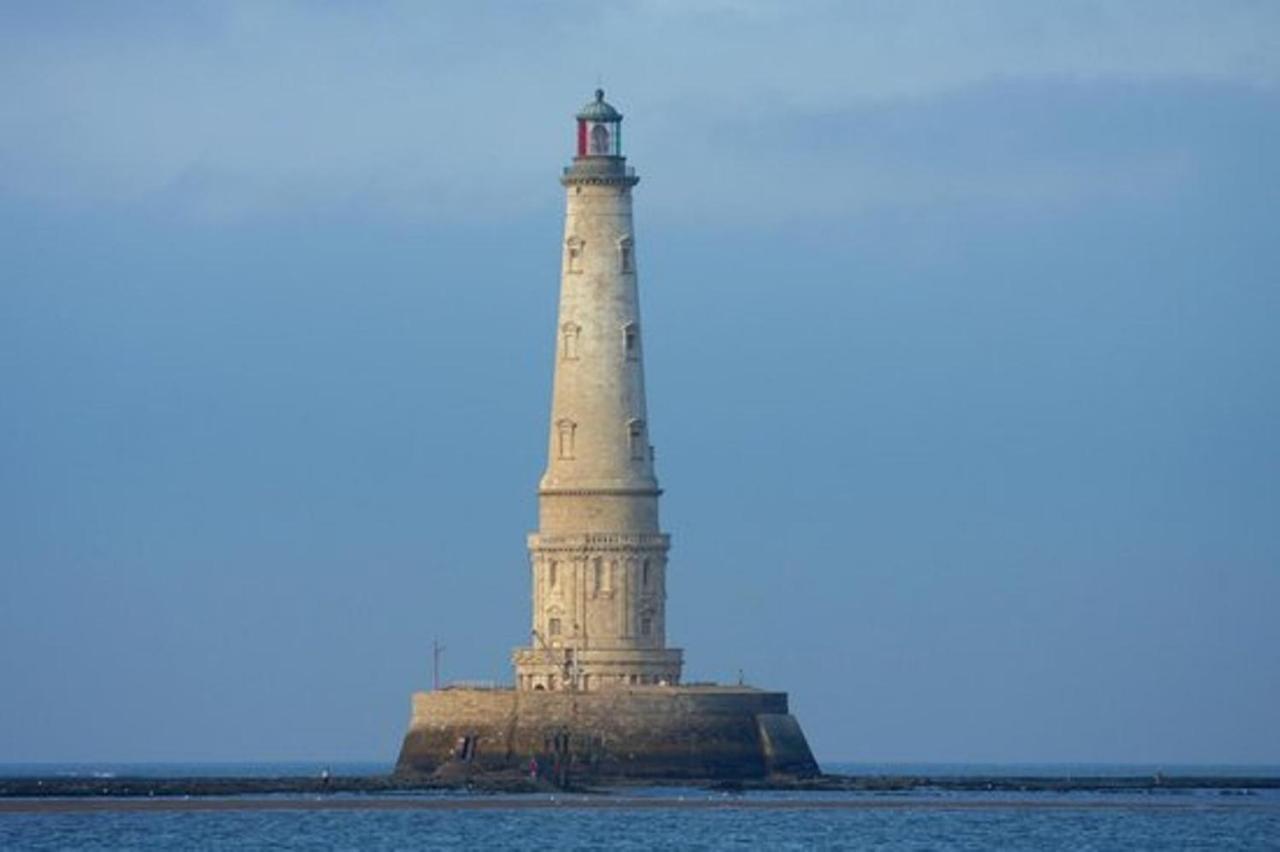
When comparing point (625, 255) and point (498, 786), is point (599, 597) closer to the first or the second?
point (498, 786)

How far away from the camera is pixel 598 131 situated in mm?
108000

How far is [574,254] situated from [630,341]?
98.7 inches

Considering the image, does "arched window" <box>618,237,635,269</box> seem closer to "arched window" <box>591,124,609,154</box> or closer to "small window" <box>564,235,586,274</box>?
"small window" <box>564,235,586,274</box>

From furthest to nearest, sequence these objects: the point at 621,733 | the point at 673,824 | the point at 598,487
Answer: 1. the point at 598,487
2. the point at 621,733
3. the point at 673,824

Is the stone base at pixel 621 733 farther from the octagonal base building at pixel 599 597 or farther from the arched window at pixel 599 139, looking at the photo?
the arched window at pixel 599 139

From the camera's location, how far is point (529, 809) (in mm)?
94750

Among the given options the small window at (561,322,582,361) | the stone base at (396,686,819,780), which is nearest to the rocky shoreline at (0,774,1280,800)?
the stone base at (396,686,819,780)

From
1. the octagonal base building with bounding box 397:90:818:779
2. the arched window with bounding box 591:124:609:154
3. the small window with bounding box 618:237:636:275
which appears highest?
the arched window with bounding box 591:124:609:154

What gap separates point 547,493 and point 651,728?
6791mm

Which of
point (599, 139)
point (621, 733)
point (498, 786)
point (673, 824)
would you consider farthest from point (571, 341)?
point (673, 824)

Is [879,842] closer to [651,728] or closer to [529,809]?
[529,809]

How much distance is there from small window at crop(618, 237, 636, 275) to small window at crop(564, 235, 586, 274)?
91 centimetres

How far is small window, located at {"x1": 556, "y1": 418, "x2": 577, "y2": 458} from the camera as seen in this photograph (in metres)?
106

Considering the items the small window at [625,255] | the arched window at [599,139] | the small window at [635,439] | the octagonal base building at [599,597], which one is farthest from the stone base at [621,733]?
the arched window at [599,139]
